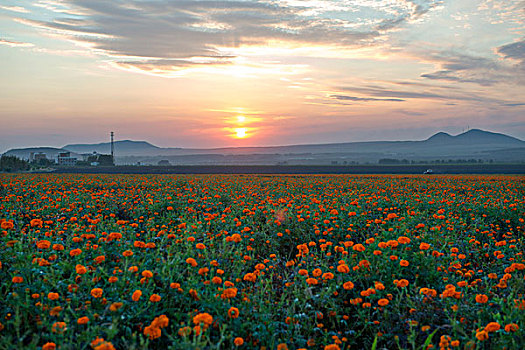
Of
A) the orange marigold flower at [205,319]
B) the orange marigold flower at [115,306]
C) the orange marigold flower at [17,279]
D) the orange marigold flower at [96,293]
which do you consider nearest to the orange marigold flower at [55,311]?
the orange marigold flower at [96,293]

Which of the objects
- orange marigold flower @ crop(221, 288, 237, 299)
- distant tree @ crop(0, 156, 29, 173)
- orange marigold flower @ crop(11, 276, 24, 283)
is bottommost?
orange marigold flower @ crop(221, 288, 237, 299)

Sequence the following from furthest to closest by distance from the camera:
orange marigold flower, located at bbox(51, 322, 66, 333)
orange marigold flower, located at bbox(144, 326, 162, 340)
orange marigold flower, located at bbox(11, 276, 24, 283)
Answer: orange marigold flower, located at bbox(11, 276, 24, 283), orange marigold flower, located at bbox(144, 326, 162, 340), orange marigold flower, located at bbox(51, 322, 66, 333)

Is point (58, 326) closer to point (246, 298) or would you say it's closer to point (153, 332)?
point (153, 332)

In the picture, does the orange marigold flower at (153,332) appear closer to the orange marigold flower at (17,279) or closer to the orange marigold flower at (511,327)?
the orange marigold flower at (17,279)

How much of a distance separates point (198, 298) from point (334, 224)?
13.1 ft

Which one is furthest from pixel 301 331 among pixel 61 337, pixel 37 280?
pixel 37 280

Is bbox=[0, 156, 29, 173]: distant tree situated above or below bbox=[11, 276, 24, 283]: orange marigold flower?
above

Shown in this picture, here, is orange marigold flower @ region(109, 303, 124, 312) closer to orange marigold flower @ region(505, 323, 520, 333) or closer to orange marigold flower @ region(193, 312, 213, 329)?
orange marigold flower @ region(193, 312, 213, 329)

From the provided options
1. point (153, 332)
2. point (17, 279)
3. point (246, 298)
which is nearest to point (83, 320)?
point (153, 332)

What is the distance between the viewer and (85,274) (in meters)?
4.06

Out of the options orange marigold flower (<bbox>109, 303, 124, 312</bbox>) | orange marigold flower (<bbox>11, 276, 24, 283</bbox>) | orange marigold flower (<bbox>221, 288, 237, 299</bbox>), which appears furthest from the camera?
orange marigold flower (<bbox>11, 276, 24, 283</bbox>)

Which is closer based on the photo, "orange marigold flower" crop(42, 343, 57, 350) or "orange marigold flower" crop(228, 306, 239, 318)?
"orange marigold flower" crop(42, 343, 57, 350)

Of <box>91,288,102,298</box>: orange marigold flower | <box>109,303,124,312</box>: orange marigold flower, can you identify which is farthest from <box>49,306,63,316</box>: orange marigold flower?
<box>109,303,124,312</box>: orange marigold flower

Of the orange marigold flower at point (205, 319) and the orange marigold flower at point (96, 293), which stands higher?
the orange marigold flower at point (96, 293)
